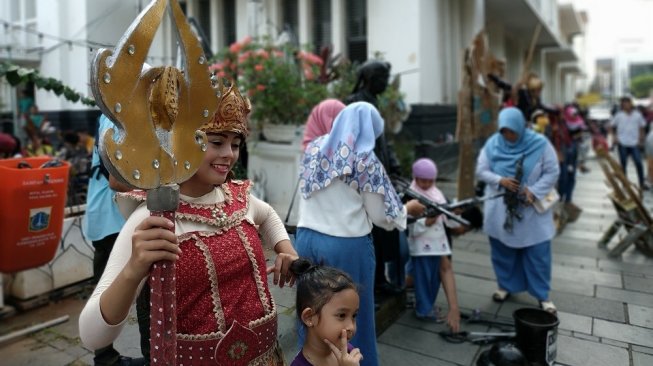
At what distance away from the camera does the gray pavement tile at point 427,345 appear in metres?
3.38

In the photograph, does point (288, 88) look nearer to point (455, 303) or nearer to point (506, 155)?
point (506, 155)

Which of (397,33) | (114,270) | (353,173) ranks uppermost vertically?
(397,33)

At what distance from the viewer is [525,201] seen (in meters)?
4.00

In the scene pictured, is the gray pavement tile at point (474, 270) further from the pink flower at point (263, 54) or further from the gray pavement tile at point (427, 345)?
the pink flower at point (263, 54)

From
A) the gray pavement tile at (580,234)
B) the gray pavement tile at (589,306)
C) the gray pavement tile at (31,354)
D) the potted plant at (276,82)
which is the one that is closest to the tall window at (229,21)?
the potted plant at (276,82)

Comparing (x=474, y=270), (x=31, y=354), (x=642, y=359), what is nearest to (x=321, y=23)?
(x=474, y=270)

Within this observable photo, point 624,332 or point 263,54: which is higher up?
point 263,54

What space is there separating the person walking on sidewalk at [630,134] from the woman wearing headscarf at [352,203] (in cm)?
966

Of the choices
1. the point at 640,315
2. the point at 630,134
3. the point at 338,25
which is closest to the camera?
the point at 640,315

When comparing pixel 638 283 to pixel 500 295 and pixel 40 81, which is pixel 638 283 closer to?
pixel 500 295

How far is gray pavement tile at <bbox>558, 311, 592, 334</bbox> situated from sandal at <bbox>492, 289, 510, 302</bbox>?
448 mm

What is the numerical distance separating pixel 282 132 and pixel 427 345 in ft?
10.8

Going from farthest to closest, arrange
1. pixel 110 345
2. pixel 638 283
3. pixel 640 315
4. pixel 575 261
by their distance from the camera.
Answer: pixel 575 261
pixel 638 283
pixel 640 315
pixel 110 345

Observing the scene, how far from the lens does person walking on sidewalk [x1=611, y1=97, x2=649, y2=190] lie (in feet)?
33.5
